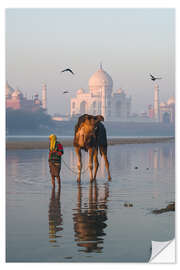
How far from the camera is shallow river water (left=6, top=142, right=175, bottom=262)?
24.9 ft

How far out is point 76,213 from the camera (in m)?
10.9

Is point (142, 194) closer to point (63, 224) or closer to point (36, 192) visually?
point (36, 192)

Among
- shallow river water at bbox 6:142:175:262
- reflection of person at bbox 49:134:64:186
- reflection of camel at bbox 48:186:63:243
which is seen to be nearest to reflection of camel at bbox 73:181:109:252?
shallow river water at bbox 6:142:175:262

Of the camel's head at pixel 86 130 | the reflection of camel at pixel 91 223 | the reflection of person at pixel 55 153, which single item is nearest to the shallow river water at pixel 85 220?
the reflection of camel at pixel 91 223

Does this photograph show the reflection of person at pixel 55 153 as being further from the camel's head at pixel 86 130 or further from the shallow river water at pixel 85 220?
the camel's head at pixel 86 130

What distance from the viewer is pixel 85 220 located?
10008mm

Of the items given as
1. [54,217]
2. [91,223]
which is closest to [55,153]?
[54,217]

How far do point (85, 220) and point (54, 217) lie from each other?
0.77 meters

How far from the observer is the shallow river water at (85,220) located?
7.58m

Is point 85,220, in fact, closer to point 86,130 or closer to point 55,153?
point 55,153

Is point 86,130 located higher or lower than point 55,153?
higher

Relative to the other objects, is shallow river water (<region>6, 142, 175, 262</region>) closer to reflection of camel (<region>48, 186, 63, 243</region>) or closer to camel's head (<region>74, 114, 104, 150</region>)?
reflection of camel (<region>48, 186, 63, 243</region>)

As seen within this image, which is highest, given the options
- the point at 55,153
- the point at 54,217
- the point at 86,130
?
the point at 86,130

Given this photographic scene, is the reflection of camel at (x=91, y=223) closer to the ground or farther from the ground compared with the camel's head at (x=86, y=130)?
closer to the ground
